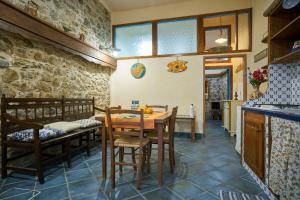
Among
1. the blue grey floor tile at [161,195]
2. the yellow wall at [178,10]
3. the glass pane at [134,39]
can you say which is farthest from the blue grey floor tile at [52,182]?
the yellow wall at [178,10]

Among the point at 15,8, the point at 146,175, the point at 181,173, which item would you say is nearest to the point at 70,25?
the point at 15,8

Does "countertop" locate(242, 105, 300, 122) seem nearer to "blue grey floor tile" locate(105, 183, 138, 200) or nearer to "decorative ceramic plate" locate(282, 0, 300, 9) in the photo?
"decorative ceramic plate" locate(282, 0, 300, 9)

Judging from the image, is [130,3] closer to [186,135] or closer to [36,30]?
[36,30]

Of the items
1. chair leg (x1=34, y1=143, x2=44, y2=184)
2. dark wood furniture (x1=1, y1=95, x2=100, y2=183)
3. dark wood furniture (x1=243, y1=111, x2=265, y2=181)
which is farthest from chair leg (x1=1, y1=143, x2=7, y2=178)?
dark wood furniture (x1=243, y1=111, x2=265, y2=181)

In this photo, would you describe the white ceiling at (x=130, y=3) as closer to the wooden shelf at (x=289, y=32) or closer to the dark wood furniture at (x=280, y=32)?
the dark wood furniture at (x=280, y=32)

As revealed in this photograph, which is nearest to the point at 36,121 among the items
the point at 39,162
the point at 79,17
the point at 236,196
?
the point at 39,162

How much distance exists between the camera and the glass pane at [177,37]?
4539 mm

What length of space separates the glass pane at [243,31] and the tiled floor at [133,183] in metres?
2.84

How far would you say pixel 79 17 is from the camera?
380cm

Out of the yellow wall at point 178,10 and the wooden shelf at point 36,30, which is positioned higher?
the yellow wall at point 178,10

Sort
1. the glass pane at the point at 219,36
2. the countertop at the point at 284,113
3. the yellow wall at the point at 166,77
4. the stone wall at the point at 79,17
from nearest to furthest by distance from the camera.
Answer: the countertop at the point at 284,113 < the stone wall at the point at 79,17 < the yellow wall at the point at 166,77 < the glass pane at the point at 219,36

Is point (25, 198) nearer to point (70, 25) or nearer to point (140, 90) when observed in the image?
point (70, 25)

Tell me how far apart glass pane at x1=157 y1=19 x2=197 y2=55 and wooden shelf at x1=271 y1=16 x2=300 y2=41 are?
239 cm

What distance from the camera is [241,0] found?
420 cm
